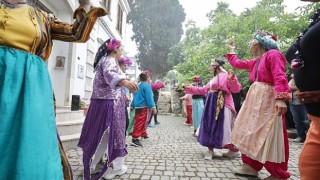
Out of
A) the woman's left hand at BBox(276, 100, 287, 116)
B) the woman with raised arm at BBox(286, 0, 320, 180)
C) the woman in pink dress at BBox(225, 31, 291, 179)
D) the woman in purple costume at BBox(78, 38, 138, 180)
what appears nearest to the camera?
the woman with raised arm at BBox(286, 0, 320, 180)

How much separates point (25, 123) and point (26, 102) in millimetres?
127

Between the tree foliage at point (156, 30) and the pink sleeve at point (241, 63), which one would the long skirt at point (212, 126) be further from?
the tree foliage at point (156, 30)

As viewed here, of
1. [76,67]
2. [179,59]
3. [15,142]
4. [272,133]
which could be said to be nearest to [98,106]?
[15,142]

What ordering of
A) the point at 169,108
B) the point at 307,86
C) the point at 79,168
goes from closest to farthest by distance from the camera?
1. the point at 307,86
2. the point at 79,168
3. the point at 169,108

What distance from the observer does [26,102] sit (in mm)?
1563

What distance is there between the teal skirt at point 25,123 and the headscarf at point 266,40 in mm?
2949

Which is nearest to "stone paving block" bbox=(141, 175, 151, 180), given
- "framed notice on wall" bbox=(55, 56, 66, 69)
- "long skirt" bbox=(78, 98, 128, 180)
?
"long skirt" bbox=(78, 98, 128, 180)

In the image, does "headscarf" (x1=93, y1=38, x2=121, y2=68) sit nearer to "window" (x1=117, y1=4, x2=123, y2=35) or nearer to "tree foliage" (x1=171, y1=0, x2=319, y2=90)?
"tree foliage" (x1=171, y1=0, x2=319, y2=90)

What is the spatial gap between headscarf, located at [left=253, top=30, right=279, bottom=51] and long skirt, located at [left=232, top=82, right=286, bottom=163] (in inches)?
20.6

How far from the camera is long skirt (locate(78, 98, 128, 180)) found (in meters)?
3.34

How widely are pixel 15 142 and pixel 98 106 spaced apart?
195cm

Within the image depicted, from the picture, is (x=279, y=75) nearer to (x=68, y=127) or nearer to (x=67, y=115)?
(x=68, y=127)

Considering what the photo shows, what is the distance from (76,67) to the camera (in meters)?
8.13

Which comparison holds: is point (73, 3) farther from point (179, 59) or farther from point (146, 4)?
point (146, 4)
